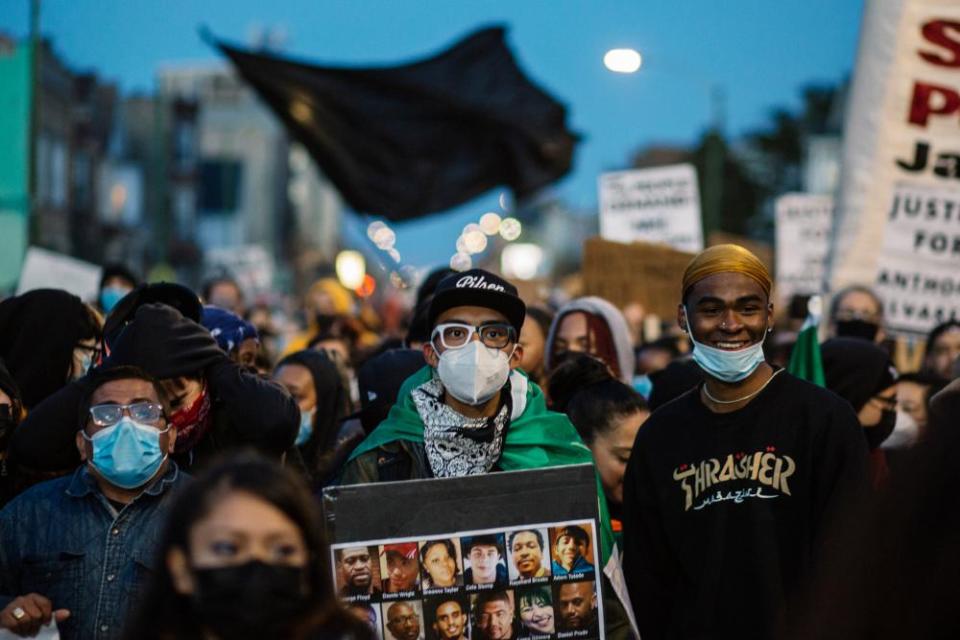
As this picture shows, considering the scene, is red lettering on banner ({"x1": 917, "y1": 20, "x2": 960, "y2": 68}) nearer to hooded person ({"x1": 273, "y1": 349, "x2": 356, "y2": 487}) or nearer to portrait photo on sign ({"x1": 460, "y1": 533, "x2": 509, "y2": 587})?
hooded person ({"x1": 273, "y1": 349, "x2": 356, "y2": 487})

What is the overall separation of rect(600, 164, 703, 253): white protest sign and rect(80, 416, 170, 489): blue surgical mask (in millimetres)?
10834

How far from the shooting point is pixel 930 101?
31.7ft

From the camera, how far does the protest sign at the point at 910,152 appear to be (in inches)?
378

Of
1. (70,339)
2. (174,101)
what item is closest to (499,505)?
(70,339)

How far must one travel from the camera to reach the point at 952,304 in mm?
9812

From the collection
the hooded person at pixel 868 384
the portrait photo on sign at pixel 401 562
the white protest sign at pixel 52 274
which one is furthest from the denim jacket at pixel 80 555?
the white protest sign at pixel 52 274

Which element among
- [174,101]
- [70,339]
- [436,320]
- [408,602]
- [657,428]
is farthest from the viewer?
[174,101]

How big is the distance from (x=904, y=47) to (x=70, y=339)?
581 centimetres

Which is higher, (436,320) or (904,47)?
(904,47)

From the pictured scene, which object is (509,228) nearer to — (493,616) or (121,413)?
(121,413)

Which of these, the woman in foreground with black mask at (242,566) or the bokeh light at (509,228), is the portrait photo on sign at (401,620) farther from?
the bokeh light at (509,228)

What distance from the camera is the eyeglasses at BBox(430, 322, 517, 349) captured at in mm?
4891

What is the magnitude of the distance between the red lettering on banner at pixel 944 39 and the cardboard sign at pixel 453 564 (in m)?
6.39

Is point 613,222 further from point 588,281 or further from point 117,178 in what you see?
point 117,178
